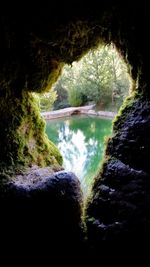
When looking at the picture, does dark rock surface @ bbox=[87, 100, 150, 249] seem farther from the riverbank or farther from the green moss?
the riverbank

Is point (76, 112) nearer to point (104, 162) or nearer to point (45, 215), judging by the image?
point (104, 162)

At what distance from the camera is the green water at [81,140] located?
15.8 meters

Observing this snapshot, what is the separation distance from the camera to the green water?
15.8 metres

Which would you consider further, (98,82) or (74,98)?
(74,98)

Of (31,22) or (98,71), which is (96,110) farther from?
(31,22)

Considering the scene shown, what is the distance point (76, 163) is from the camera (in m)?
16.5

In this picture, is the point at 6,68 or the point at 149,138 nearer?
the point at 149,138

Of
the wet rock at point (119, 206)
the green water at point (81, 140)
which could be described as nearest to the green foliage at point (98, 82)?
the green water at point (81, 140)

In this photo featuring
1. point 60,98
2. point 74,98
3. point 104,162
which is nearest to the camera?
point 104,162

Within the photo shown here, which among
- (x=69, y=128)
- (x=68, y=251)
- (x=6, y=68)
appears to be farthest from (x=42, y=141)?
(x=69, y=128)

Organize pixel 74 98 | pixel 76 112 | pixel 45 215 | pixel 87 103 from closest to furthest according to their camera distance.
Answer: pixel 45 215 < pixel 76 112 < pixel 74 98 < pixel 87 103

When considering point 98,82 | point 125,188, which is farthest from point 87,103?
point 125,188

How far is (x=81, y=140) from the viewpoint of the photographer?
22375mm

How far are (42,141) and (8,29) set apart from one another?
1.86 m
